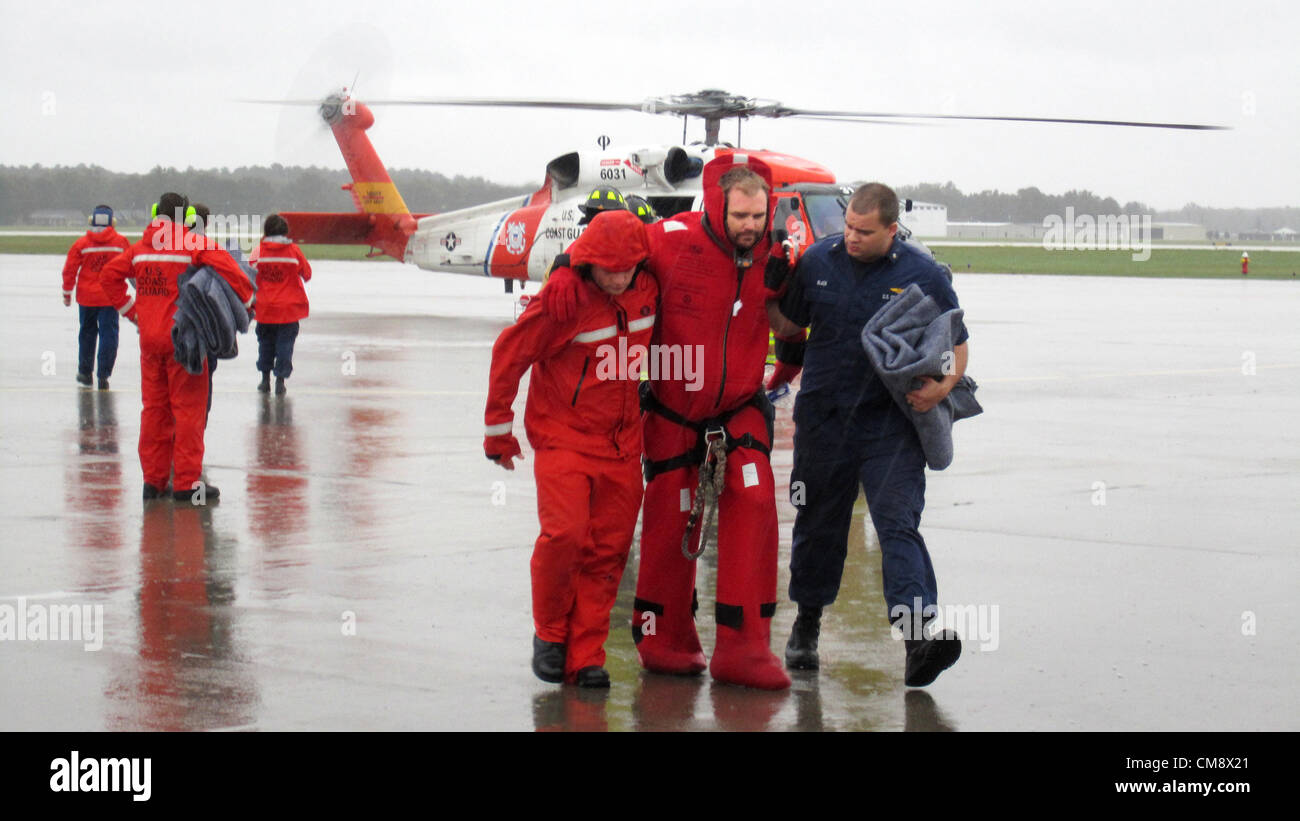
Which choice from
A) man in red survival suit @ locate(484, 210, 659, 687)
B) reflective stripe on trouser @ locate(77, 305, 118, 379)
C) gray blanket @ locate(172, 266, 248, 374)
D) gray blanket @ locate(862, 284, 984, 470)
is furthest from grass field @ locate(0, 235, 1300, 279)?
man in red survival suit @ locate(484, 210, 659, 687)

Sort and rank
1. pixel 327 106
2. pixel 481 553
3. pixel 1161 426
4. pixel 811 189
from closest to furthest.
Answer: pixel 481 553, pixel 1161 426, pixel 811 189, pixel 327 106

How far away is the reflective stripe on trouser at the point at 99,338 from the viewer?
14992 millimetres

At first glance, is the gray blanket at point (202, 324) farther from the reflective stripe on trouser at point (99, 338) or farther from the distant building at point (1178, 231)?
the distant building at point (1178, 231)

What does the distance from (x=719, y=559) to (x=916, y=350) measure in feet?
3.60

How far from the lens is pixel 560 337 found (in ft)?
19.1

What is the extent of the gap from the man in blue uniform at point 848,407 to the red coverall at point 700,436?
0.17 m

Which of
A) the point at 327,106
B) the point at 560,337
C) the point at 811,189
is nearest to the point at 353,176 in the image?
the point at 327,106

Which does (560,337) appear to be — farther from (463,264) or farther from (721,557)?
(463,264)

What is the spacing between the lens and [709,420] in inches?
235

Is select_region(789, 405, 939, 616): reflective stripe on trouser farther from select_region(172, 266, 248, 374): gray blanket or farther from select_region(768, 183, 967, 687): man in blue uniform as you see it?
select_region(172, 266, 248, 374): gray blanket

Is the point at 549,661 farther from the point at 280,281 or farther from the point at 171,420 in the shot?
the point at 280,281

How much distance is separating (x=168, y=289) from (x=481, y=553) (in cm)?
304

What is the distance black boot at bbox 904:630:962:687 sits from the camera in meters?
5.44

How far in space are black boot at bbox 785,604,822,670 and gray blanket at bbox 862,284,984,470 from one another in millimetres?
758
